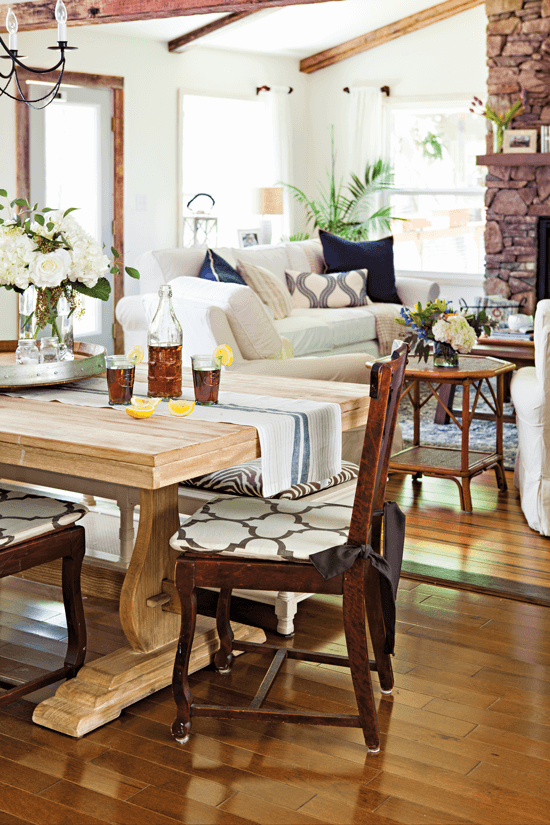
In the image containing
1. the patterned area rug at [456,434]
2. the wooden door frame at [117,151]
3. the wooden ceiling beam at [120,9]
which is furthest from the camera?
the wooden door frame at [117,151]

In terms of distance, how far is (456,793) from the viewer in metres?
2.04

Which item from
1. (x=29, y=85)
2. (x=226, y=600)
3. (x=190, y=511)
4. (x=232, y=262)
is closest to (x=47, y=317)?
(x=190, y=511)

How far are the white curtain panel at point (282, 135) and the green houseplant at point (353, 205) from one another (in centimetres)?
12

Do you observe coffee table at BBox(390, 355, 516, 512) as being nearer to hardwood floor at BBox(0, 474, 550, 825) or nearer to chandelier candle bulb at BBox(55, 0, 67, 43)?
hardwood floor at BBox(0, 474, 550, 825)

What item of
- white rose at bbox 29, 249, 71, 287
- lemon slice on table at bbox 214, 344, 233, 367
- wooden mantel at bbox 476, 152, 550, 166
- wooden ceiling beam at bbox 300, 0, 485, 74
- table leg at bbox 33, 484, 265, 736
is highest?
wooden ceiling beam at bbox 300, 0, 485, 74

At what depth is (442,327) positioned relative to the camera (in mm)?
4262

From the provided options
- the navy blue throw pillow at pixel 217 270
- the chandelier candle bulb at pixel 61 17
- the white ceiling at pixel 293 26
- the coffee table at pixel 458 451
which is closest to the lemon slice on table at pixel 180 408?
the chandelier candle bulb at pixel 61 17

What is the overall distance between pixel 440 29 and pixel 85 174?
3.47m

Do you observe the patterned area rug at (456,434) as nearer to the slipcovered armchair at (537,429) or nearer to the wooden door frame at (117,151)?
the slipcovered armchair at (537,429)

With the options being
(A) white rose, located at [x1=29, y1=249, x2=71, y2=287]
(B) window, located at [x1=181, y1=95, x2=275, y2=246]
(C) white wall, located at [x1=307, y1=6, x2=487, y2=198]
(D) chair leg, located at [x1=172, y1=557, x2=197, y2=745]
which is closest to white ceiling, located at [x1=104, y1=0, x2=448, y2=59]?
(C) white wall, located at [x1=307, y1=6, x2=487, y2=198]

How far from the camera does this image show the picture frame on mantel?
24.0 feet

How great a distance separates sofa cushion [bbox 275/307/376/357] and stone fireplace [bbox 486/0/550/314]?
4.78ft

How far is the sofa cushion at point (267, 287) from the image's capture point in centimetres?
623

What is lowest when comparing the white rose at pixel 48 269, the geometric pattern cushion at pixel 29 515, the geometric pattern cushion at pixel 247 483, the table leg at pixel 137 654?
the table leg at pixel 137 654
